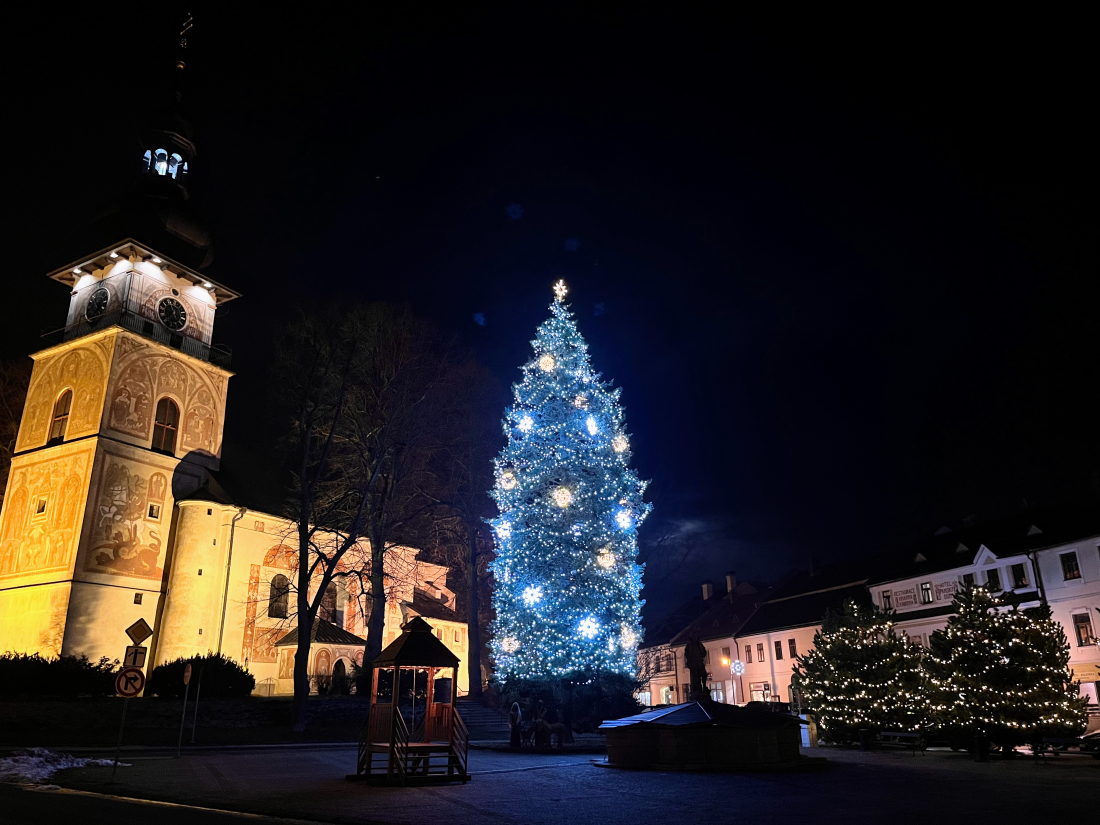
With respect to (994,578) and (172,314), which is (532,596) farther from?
(994,578)

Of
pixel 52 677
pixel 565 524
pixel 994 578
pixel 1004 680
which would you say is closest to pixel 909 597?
pixel 994 578

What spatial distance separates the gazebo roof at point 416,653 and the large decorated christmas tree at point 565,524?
9.32 metres

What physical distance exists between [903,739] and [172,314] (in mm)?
37330

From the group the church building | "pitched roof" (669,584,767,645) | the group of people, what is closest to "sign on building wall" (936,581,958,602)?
"pitched roof" (669,584,767,645)

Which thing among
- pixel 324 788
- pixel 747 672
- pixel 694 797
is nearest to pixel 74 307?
pixel 324 788

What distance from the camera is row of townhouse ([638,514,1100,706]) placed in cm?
3281

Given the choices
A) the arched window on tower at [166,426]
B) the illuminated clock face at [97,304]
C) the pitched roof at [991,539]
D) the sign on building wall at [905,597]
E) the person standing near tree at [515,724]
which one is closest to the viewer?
the person standing near tree at [515,724]

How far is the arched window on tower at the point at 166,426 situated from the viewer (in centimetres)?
3553

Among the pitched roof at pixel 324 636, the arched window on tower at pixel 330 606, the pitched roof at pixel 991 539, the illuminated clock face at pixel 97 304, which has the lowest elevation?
the pitched roof at pixel 324 636

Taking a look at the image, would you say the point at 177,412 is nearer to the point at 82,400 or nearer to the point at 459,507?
the point at 82,400

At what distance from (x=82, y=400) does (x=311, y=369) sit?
14.1 metres

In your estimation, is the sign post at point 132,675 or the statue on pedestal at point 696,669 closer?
the sign post at point 132,675

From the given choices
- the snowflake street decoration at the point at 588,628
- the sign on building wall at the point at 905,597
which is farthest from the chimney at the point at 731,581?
the snowflake street decoration at the point at 588,628

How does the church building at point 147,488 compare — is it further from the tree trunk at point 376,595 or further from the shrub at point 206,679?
the shrub at point 206,679
